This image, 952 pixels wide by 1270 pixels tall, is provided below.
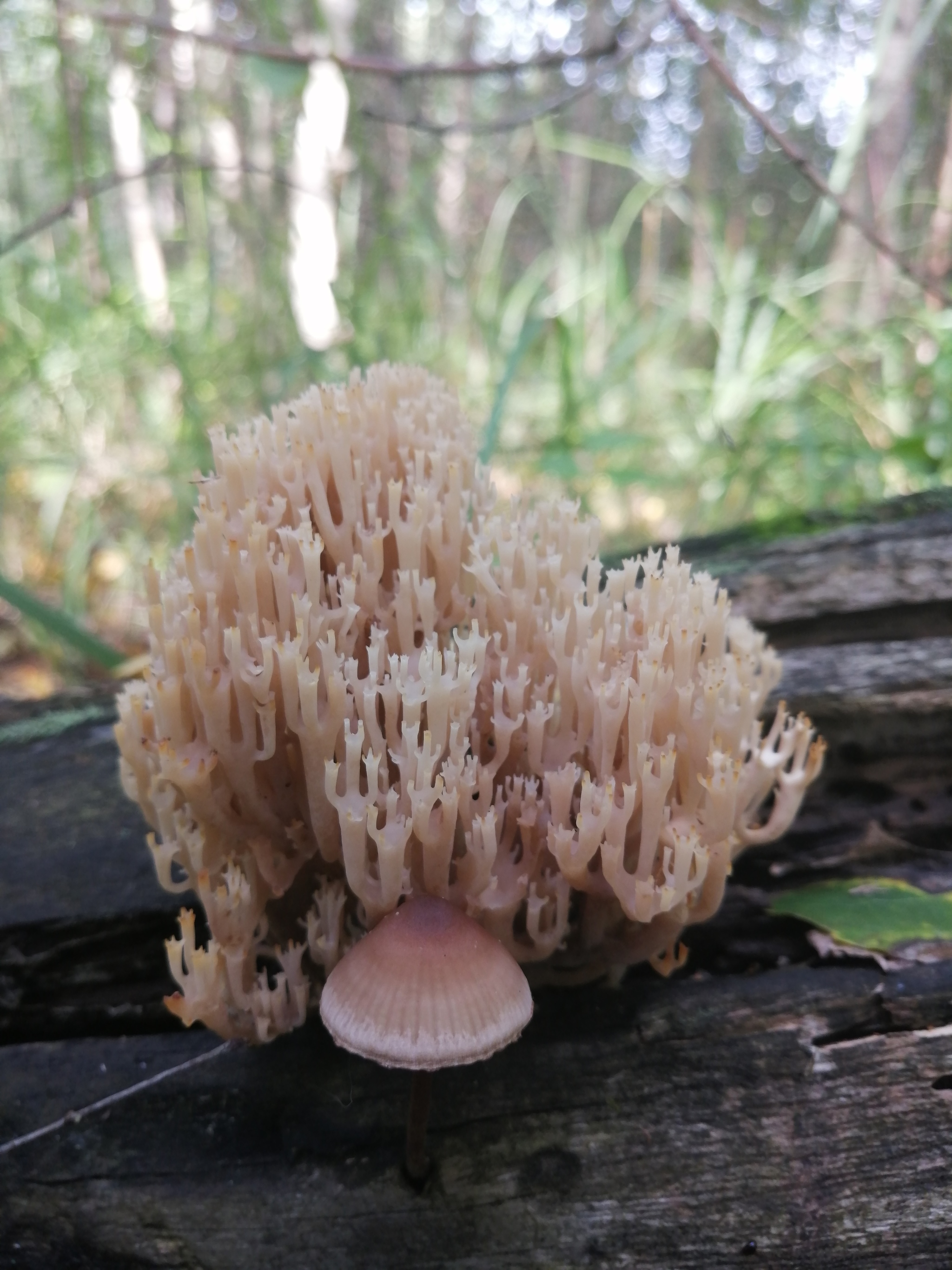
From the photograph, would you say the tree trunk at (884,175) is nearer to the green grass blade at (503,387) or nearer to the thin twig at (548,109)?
the thin twig at (548,109)

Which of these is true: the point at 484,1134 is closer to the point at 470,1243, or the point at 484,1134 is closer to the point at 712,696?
the point at 470,1243

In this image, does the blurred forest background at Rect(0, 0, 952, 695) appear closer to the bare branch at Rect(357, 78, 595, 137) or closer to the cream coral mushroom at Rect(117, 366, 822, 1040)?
the bare branch at Rect(357, 78, 595, 137)

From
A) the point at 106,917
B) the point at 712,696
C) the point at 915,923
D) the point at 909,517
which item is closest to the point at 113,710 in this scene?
the point at 106,917

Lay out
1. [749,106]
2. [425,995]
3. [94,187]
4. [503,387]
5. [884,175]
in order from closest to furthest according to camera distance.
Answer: [425,995] < [749,106] < [503,387] < [94,187] < [884,175]

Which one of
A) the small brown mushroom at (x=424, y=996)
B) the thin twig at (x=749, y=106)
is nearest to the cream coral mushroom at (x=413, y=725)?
the small brown mushroom at (x=424, y=996)

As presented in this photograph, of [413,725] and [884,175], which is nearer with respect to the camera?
[413,725]

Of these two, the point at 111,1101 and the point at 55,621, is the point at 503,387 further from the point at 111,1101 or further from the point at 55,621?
the point at 111,1101

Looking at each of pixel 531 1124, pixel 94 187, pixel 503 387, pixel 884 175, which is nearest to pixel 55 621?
pixel 503 387
